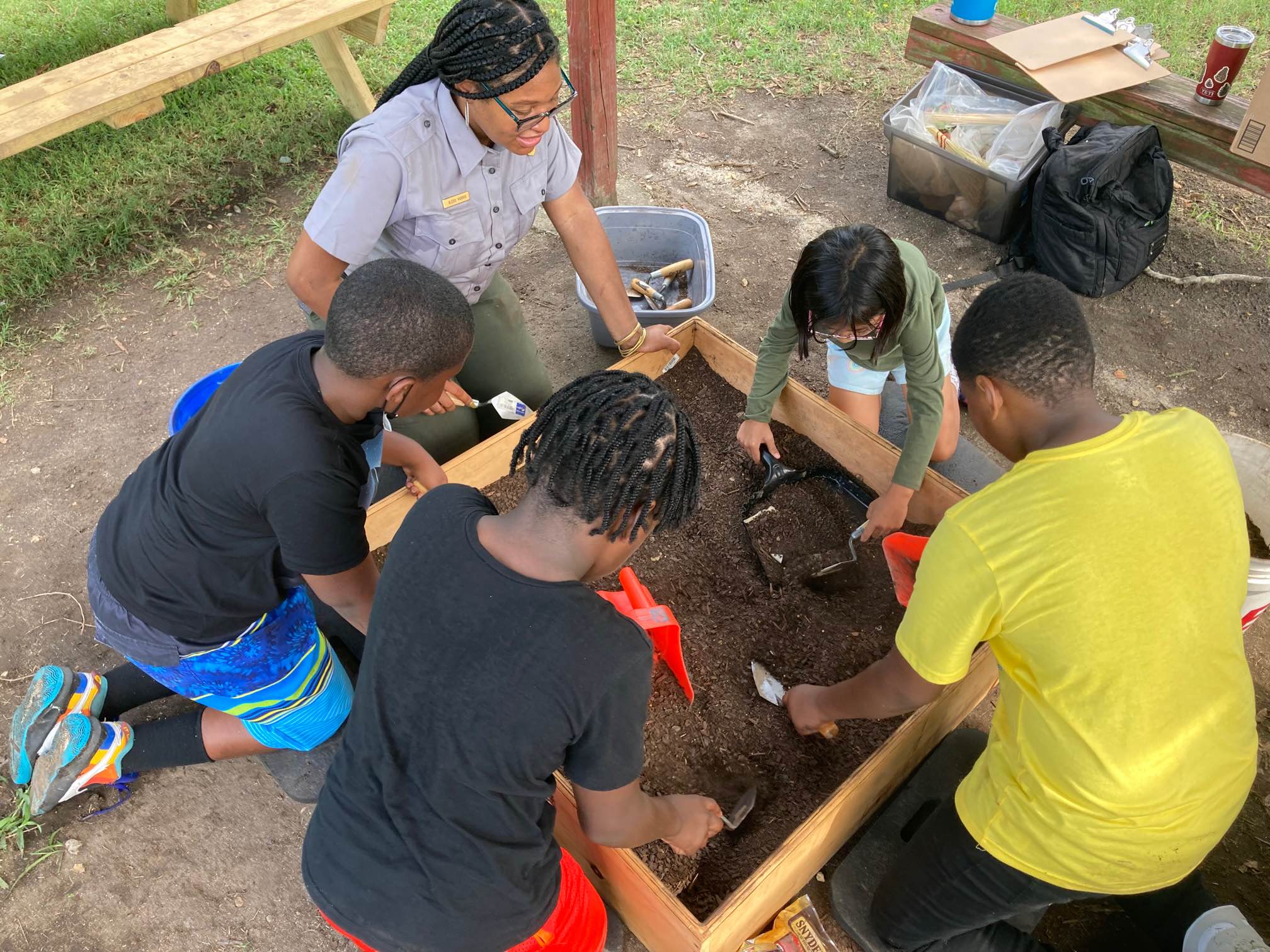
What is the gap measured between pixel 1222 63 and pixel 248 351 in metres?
4.19

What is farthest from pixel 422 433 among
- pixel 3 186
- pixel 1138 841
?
pixel 3 186

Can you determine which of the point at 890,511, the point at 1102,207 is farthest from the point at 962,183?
the point at 890,511

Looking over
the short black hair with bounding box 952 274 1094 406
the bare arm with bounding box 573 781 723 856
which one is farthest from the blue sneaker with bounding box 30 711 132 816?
the short black hair with bounding box 952 274 1094 406

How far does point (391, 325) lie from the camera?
1.46 m

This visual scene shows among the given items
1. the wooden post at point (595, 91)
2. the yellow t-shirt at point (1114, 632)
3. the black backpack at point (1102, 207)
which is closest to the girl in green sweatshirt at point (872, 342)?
the yellow t-shirt at point (1114, 632)

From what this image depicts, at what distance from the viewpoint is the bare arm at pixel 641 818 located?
1279mm

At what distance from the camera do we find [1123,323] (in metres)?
3.44

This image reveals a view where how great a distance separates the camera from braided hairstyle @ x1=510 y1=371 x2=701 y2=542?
3.78 ft

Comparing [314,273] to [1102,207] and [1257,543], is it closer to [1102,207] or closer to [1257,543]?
[1257,543]

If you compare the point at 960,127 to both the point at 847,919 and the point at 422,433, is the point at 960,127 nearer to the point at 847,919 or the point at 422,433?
the point at 422,433

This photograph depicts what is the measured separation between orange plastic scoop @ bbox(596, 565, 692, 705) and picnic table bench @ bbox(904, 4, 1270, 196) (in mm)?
3111

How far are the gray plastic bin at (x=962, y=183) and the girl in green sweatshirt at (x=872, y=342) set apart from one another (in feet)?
4.74

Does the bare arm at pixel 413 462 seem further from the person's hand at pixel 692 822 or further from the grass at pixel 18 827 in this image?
the grass at pixel 18 827

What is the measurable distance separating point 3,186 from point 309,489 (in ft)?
13.0
